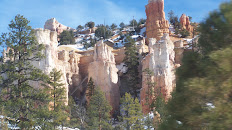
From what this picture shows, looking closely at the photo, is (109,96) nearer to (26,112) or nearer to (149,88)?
(149,88)

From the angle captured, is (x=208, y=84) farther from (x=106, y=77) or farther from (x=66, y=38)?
(x=66, y=38)

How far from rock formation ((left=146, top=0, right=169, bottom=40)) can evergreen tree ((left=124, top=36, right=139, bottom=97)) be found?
1047 centimetres

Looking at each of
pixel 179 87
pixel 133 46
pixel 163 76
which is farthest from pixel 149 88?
pixel 179 87

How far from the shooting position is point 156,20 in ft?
173

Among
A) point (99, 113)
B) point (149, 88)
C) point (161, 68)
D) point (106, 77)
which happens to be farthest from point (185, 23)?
point (99, 113)

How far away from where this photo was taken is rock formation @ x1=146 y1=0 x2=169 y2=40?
5178cm

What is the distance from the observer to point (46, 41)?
107 ft

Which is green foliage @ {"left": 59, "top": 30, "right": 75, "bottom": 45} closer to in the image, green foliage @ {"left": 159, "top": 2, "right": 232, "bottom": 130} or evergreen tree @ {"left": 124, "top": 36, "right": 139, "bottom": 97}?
evergreen tree @ {"left": 124, "top": 36, "right": 139, "bottom": 97}

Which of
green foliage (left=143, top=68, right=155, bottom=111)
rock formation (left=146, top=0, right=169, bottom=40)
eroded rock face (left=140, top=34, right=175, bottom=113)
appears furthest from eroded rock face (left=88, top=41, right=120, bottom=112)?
rock formation (left=146, top=0, right=169, bottom=40)

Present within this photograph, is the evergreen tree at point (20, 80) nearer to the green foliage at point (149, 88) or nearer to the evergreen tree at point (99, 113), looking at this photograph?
the evergreen tree at point (99, 113)

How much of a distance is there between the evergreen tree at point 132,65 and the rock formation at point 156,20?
10.5m

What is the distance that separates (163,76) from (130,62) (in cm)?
A: 824

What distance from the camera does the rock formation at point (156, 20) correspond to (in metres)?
51.8

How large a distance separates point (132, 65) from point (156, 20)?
16.3 metres
